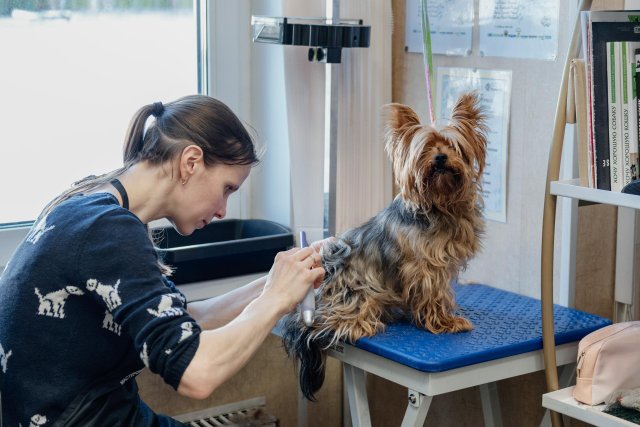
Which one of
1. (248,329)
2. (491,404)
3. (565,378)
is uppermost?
(248,329)

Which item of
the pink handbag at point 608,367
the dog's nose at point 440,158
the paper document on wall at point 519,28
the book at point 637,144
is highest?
the paper document on wall at point 519,28

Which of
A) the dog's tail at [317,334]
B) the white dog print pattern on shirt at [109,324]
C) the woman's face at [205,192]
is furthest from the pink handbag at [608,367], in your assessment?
the white dog print pattern on shirt at [109,324]

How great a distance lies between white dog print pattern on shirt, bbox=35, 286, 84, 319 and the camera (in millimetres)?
1511

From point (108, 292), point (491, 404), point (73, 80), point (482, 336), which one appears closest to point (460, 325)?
point (482, 336)

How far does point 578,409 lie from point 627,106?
1.83ft

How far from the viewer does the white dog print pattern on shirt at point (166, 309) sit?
1438 millimetres

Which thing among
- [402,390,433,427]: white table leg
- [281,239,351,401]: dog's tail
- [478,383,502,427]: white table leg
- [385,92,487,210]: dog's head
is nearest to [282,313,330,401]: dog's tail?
[281,239,351,401]: dog's tail

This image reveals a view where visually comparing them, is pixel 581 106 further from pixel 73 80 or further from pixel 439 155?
pixel 73 80

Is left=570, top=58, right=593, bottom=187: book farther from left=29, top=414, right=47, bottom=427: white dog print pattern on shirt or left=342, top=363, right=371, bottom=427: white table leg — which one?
left=29, top=414, right=47, bottom=427: white dog print pattern on shirt

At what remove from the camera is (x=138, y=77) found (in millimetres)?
2461

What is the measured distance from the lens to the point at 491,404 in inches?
87.0

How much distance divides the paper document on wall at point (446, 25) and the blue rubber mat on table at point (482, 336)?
0.64m

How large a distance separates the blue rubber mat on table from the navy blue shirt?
47 cm

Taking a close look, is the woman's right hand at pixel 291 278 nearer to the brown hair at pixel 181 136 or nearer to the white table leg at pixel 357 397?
the brown hair at pixel 181 136
